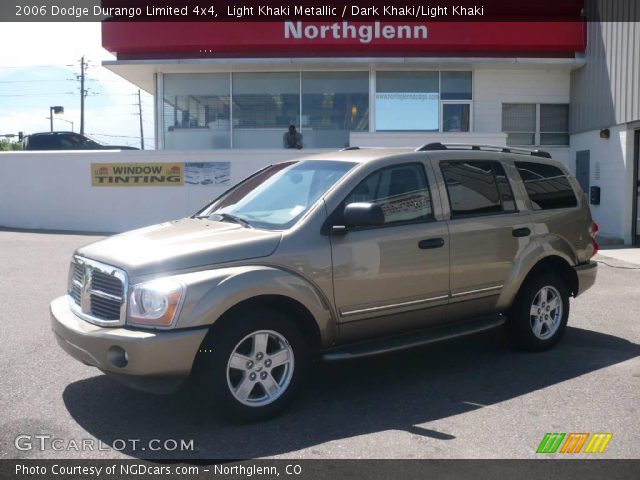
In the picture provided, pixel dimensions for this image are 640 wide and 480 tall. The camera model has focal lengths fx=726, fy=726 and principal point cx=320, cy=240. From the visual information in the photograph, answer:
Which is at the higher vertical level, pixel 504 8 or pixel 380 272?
pixel 504 8

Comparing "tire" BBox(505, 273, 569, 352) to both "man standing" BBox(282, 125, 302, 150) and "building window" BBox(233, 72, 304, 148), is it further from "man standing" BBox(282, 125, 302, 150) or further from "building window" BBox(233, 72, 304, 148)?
"building window" BBox(233, 72, 304, 148)

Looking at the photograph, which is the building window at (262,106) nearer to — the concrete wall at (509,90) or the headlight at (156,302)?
the concrete wall at (509,90)

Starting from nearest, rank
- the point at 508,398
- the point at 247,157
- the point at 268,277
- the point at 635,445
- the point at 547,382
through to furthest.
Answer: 1. the point at 635,445
2. the point at 268,277
3. the point at 508,398
4. the point at 547,382
5. the point at 247,157

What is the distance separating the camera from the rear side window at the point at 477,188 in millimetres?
6059

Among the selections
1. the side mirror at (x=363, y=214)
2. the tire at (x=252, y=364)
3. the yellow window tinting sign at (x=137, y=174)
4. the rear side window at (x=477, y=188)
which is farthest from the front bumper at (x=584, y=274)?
the yellow window tinting sign at (x=137, y=174)

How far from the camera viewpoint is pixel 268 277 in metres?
4.84

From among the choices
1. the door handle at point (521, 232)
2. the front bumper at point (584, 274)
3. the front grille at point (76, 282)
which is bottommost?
the front bumper at point (584, 274)

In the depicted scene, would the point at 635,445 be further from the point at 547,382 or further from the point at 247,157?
the point at 247,157

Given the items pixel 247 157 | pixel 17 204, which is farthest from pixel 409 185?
pixel 17 204

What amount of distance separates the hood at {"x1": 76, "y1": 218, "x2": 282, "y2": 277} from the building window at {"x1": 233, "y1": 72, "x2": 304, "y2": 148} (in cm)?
1527

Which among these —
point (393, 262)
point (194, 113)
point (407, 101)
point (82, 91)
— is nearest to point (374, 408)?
point (393, 262)

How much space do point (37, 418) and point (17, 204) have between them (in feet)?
54.7

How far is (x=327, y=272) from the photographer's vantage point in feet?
16.9

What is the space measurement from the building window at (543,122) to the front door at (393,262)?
15842 mm
